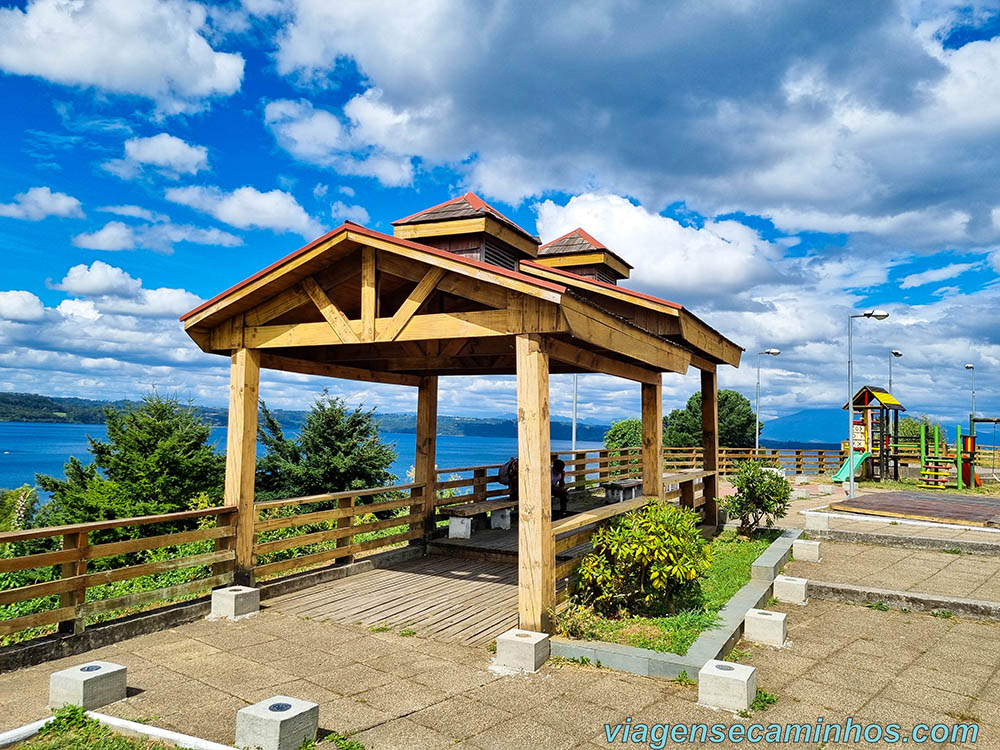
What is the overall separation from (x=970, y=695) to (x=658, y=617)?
8.75 ft

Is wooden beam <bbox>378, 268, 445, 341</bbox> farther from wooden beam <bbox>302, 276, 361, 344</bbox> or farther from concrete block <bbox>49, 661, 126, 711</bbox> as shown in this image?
concrete block <bbox>49, 661, 126, 711</bbox>

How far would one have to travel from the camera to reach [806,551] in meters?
10.6

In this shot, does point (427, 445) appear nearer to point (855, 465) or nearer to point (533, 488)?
point (533, 488)

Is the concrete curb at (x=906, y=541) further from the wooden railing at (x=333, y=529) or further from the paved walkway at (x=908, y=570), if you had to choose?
the wooden railing at (x=333, y=529)

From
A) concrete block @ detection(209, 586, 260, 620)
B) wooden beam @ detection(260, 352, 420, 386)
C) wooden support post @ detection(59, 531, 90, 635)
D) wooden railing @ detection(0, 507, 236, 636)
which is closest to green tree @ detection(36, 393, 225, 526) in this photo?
wooden beam @ detection(260, 352, 420, 386)

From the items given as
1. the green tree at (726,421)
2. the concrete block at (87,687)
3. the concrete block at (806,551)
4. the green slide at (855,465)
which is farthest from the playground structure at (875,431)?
the green tree at (726,421)

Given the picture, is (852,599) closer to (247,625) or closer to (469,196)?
(247,625)

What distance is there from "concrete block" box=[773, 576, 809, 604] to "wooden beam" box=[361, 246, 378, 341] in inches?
229

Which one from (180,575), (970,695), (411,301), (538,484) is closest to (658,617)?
(538,484)

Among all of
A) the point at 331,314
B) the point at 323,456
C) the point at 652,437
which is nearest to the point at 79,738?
the point at 331,314

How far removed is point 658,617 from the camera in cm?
699

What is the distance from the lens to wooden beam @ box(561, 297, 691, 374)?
663 centimetres

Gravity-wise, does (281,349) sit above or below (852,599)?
above

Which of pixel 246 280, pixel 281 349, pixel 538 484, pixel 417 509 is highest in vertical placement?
pixel 246 280
